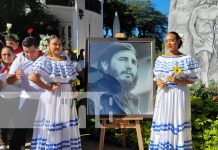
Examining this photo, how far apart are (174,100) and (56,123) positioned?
1493mm

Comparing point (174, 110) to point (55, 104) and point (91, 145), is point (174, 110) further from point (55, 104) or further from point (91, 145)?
point (91, 145)

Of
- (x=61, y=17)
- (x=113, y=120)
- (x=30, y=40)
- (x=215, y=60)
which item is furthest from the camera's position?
(x=61, y=17)

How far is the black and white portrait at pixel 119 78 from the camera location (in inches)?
233

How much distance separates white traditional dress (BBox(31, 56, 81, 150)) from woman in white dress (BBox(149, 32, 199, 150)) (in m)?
1.09

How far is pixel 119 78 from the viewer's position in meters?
5.95

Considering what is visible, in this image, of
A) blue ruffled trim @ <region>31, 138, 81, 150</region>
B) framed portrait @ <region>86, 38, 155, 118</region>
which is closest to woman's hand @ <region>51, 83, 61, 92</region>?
blue ruffled trim @ <region>31, 138, 81, 150</region>

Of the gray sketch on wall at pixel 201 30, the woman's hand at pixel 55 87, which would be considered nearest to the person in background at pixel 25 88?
the woman's hand at pixel 55 87

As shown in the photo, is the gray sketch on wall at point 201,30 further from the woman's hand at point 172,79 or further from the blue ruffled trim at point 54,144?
the blue ruffled trim at point 54,144

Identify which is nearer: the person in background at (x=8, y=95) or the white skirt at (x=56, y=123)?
the white skirt at (x=56, y=123)

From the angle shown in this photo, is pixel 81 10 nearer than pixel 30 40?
No

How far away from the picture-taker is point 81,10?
2044 cm

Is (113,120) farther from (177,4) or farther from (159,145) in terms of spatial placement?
(177,4)

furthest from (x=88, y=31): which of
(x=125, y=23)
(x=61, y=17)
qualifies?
(x=125, y=23)

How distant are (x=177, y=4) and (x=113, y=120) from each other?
4.65 meters
